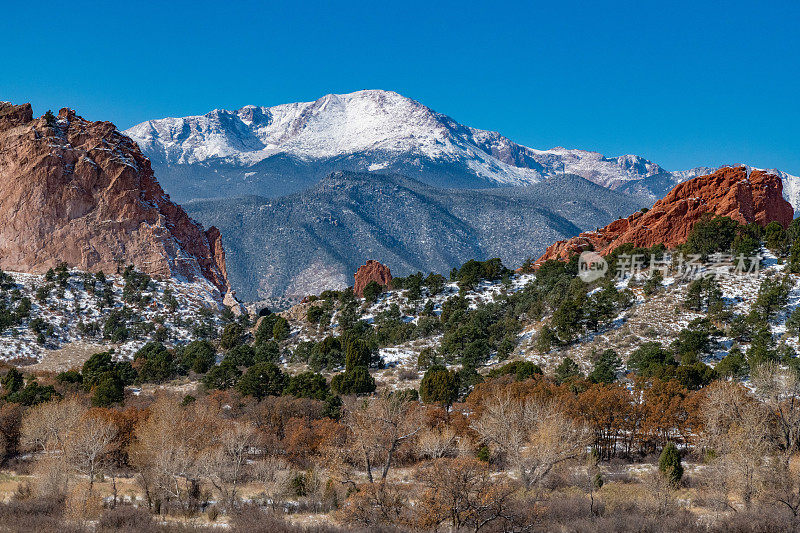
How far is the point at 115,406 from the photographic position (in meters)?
47.2

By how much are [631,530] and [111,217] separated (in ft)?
328

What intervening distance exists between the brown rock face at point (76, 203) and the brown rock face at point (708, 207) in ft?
237

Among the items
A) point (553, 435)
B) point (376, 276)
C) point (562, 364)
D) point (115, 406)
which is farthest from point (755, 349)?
point (376, 276)

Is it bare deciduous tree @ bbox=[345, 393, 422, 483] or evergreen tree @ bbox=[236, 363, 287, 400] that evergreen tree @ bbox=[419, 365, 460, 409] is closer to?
evergreen tree @ bbox=[236, 363, 287, 400]

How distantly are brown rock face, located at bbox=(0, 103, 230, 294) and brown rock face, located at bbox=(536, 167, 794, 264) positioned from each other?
72.1 m

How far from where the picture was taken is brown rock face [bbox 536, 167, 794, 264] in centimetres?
8450

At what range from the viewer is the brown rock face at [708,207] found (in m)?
84.5

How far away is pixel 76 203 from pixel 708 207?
101m

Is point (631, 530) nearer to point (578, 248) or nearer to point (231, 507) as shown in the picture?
point (231, 507)

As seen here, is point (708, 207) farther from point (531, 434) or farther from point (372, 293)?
point (531, 434)

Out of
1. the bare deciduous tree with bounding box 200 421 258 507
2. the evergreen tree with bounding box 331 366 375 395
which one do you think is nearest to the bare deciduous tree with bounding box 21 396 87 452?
the bare deciduous tree with bounding box 200 421 258 507

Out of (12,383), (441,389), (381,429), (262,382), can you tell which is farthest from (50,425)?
(441,389)

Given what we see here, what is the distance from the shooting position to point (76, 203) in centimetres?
10019

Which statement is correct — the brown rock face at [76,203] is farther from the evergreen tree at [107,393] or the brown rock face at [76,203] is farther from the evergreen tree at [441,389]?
the evergreen tree at [441,389]
